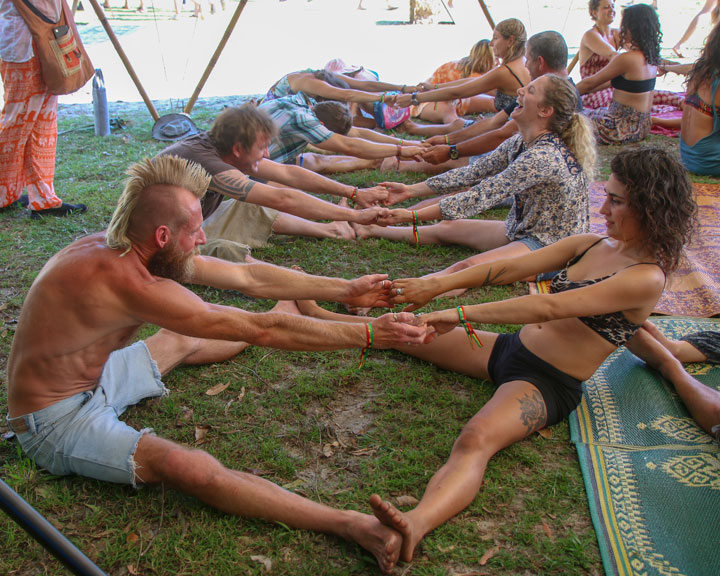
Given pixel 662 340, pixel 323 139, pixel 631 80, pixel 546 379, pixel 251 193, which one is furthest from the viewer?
pixel 631 80

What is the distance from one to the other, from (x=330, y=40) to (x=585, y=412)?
15648mm

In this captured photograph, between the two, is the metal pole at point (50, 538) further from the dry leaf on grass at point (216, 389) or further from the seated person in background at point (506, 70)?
the seated person in background at point (506, 70)

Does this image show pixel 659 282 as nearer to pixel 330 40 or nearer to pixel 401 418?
pixel 401 418

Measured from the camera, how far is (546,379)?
324 cm

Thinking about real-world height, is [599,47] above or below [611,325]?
above

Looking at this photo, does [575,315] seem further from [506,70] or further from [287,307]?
[506,70]

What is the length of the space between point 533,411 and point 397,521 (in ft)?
3.51

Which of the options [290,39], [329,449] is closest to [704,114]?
[329,449]

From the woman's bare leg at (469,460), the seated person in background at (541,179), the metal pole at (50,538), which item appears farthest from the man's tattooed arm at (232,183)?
the metal pole at (50,538)

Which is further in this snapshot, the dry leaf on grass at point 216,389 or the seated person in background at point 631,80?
the seated person in background at point 631,80

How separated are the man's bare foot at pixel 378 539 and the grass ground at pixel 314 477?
92 millimetres

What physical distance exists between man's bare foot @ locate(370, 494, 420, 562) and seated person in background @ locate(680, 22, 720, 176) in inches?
256

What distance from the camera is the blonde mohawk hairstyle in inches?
105

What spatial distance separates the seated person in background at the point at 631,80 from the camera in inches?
305
